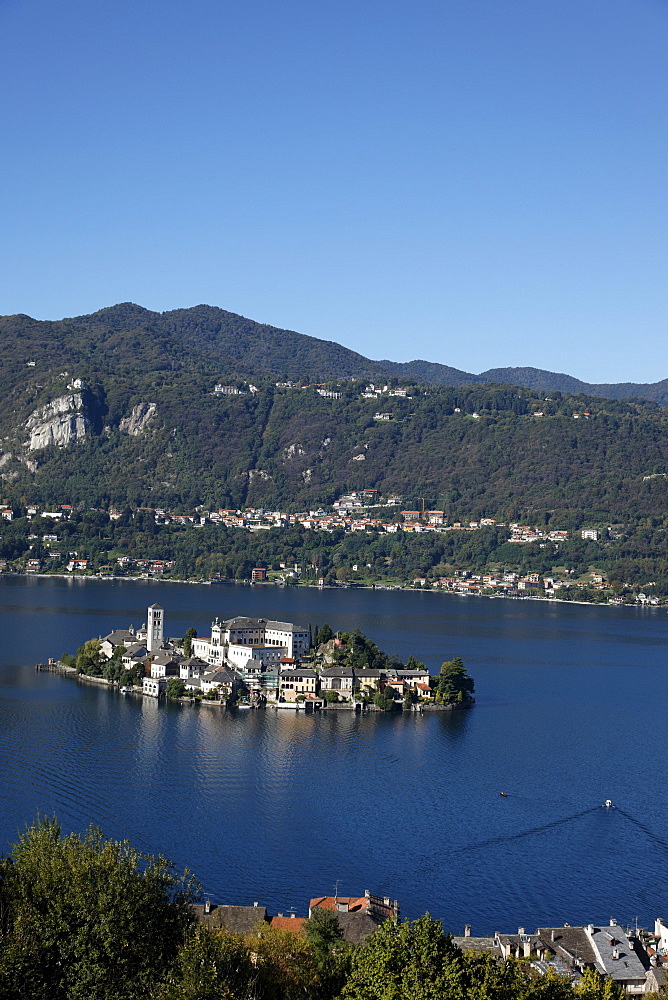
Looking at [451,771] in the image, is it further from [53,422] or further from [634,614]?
[53,422]

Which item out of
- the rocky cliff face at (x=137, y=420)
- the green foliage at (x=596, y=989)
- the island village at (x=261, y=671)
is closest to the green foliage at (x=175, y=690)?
the island village at (x=261, y=671)

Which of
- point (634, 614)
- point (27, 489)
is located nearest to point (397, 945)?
point (634, 614)

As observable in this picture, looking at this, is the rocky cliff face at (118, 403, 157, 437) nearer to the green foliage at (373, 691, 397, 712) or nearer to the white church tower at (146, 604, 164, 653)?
the white church tower at (146, 604, 164, 653)

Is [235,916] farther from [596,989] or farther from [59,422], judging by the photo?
[59,422]

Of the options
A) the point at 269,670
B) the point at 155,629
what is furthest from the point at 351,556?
the point at 269,670

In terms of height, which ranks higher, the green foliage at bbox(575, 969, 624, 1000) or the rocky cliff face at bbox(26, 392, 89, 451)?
the rocky cliff face at bbox(26, 392, 89, 451)

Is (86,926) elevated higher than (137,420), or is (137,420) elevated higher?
(137,420)

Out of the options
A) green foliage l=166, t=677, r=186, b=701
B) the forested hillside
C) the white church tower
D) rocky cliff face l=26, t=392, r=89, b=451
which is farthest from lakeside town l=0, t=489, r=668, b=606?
green foliage l=166, t=677, r=186, b=701
